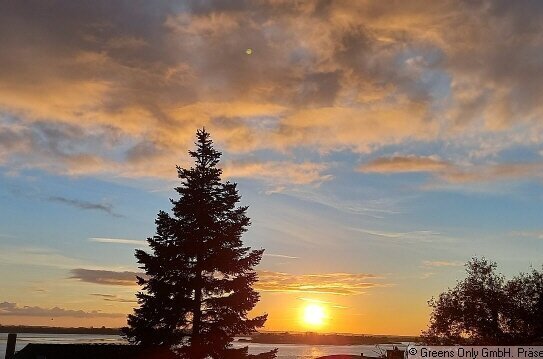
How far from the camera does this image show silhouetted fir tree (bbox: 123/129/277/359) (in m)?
31.3

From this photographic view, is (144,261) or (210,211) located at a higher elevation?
(210,211)

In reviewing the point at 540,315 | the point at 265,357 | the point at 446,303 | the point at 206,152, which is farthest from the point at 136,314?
the point at 540,315

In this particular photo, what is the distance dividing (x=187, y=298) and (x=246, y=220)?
6.51 meters

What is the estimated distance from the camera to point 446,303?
51188 mm

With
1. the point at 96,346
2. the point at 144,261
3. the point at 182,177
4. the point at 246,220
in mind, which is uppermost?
the point at 182,177

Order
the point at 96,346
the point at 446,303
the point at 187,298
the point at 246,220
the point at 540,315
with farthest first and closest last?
the point at 446,303 < the point at 540,315 < the point at 96,346 < the point at 246,220 < the point at 187,298

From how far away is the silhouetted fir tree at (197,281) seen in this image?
103 ft

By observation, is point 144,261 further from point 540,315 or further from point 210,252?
point 540,315

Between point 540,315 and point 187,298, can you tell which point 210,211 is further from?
point 540,315

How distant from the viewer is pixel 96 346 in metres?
43.7

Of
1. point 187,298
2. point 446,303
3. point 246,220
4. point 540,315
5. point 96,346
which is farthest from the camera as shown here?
point 446,303

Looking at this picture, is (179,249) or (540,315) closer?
(179,249)

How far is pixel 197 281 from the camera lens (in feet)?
103

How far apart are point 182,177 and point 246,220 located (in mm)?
A: 5421
